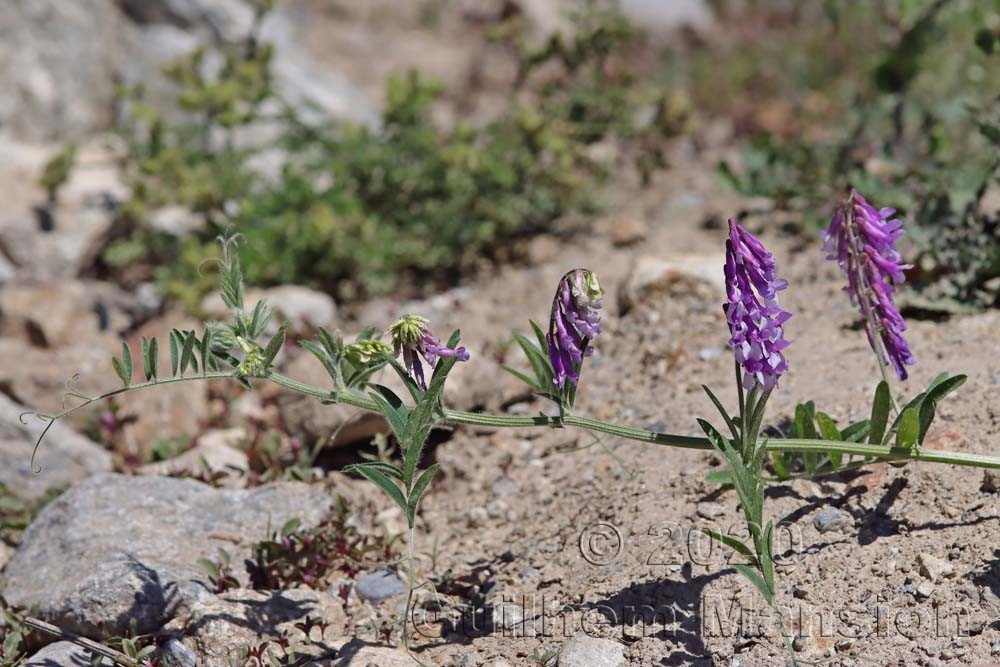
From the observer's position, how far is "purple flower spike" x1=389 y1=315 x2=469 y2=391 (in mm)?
2766

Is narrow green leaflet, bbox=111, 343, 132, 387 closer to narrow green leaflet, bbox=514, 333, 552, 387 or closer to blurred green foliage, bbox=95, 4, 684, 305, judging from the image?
narrow green leaflet, bbox=514, 333, 552, 387

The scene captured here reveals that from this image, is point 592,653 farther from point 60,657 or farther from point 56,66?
point 56,66

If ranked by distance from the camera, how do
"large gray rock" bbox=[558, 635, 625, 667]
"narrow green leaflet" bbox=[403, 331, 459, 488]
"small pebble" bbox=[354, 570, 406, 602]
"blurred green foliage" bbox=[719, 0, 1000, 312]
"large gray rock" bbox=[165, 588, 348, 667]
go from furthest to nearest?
"blurred green foliage" bbox=[719, 0, 1000, 312], "small pebble" bbox=[354, 570, 406, 602], "large gray rock" bbox=[165, 588, 348, 667], "large gray rock" bbox=[558, 635, 625, 667], "narrow green leaflet" bbox=[403, 331, 459, 488]

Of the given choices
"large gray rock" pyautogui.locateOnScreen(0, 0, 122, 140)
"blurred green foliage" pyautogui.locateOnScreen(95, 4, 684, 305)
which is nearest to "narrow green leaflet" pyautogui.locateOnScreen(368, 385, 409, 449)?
"blurred green foliage" pyautogui.locateOnScreen(95, 4, 684, 305)

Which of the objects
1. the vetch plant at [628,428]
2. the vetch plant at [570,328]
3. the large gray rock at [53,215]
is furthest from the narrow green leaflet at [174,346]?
the large gray rock at [53,215]

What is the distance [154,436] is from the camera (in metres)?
4.60

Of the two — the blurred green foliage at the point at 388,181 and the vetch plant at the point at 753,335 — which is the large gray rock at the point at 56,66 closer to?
the blurred green foliage at the point at 388,181

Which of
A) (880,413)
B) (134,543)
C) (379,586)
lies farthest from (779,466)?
(134,543)

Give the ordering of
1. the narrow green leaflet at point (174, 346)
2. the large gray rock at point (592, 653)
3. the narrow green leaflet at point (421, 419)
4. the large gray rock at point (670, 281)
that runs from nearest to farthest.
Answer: the narrow green leaflet at point (421, 419) < the large gray rock at point (592, 653) < the narrow green leaflet at point (174, 346) < the large gray rock at point (670, 281)

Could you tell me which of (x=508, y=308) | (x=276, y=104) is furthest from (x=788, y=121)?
(x=276, y=104)

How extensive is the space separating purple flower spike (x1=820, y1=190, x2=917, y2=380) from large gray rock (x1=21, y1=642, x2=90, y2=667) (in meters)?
2.52

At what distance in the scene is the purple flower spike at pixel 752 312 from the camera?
2611 mm

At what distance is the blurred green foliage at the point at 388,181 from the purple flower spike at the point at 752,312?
118 inches

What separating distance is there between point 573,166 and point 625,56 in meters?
3.05
